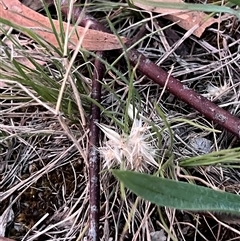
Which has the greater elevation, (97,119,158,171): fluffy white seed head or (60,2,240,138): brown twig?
(60,2,240,138): brown twig

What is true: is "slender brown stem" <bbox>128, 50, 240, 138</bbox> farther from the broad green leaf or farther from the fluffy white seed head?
the broad green leaf

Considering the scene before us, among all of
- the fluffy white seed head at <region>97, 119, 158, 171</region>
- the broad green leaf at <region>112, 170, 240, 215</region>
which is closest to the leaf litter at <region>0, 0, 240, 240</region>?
the fluffy white seed head at <region>97, 119, 158, 171</region>

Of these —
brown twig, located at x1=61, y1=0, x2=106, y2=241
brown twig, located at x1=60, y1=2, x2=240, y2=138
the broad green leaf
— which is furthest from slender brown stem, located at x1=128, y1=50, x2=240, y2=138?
the broad green leaf

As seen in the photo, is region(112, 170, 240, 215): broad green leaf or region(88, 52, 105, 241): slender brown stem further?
region(88, 52, 105, 241): slender brown stem

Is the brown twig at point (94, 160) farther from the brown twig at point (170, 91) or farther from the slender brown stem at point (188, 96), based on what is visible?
the slender brown stem at point (188, 96)

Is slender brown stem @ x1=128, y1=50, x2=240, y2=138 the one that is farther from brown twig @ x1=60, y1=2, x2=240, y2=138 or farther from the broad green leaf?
the broad green leaf

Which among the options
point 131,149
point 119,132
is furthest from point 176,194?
point 119,132

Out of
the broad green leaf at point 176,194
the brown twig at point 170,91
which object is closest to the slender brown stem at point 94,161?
the brown twig at point 170,91

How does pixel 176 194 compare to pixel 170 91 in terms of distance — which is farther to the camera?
pixel 170 91

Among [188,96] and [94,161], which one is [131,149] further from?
[188,96]

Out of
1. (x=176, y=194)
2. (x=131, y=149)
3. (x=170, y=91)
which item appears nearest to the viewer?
(x=176, y=194)
